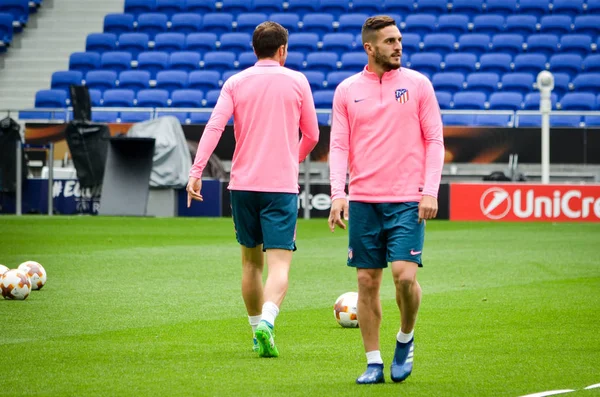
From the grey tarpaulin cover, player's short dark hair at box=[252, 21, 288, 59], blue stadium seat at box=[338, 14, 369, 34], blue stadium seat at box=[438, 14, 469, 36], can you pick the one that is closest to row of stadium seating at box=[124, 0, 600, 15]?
blue stadium seat at box=[338, 14, 369, 34]

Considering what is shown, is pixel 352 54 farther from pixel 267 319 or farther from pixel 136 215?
pixel 267 319

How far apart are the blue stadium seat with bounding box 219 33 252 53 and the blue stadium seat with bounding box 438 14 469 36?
523 cm

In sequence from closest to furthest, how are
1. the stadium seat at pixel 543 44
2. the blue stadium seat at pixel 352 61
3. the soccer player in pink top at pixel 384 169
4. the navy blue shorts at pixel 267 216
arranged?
the soccer player in pink top at pixel 384 169, the navy blue shorts at pixel 267 216, the blue stadium seat at pixel 352 61, the stadium seat at pixel 543 44

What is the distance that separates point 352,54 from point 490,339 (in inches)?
916

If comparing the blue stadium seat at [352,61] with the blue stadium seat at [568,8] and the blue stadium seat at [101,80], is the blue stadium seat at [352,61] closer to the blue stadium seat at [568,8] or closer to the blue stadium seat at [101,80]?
the blue stadium seat at [568,8]

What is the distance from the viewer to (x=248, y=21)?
33.3 metres

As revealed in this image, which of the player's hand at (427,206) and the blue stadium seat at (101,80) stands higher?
the blue stadium seat at (101,80)

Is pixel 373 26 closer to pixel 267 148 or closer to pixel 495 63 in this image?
pixel 267 148

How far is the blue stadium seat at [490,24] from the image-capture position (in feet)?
105

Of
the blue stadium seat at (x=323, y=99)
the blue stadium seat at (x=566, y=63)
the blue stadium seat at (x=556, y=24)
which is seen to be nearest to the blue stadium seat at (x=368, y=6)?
the blue stadium seat at (x=556, y=24)

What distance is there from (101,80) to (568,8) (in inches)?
507

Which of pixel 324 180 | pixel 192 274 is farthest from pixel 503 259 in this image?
pixel 324 180

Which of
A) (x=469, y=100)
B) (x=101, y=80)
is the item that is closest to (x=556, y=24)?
(x=469, y=100)

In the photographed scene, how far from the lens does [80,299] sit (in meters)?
10.8
